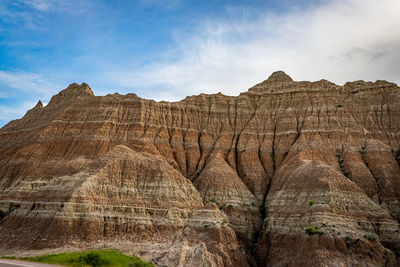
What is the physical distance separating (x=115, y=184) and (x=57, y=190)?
8.62 meters

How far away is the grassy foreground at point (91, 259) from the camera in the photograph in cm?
4275

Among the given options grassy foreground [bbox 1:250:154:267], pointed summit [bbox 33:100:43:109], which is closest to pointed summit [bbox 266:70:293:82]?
pointed summit [bbox 33:100:43:109]

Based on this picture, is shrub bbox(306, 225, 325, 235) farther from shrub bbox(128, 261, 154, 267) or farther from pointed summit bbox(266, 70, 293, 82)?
pointed summit bbox(266, 70, 293, 82)

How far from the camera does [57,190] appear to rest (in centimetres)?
5619

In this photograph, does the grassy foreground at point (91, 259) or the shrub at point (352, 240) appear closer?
the grassy foreground at point (91, 259)

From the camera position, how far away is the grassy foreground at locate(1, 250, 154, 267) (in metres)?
42.8

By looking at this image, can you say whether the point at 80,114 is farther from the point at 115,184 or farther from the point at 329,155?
the point at 329,155

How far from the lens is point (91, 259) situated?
43.5m

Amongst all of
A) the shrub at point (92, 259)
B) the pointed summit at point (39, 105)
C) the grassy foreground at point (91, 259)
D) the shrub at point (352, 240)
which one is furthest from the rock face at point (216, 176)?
the shrub at point (92, 259)

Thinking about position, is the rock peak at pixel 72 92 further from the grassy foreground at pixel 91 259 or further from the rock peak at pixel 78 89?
the grassy foreground at pixel 91 259

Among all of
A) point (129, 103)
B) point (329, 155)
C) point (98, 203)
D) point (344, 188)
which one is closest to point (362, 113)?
point (329, 155)

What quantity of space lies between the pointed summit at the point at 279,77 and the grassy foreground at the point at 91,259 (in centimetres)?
5632

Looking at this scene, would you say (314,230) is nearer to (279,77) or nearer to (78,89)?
(279,77)

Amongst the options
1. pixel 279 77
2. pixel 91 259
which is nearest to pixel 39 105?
pixel 91 259
